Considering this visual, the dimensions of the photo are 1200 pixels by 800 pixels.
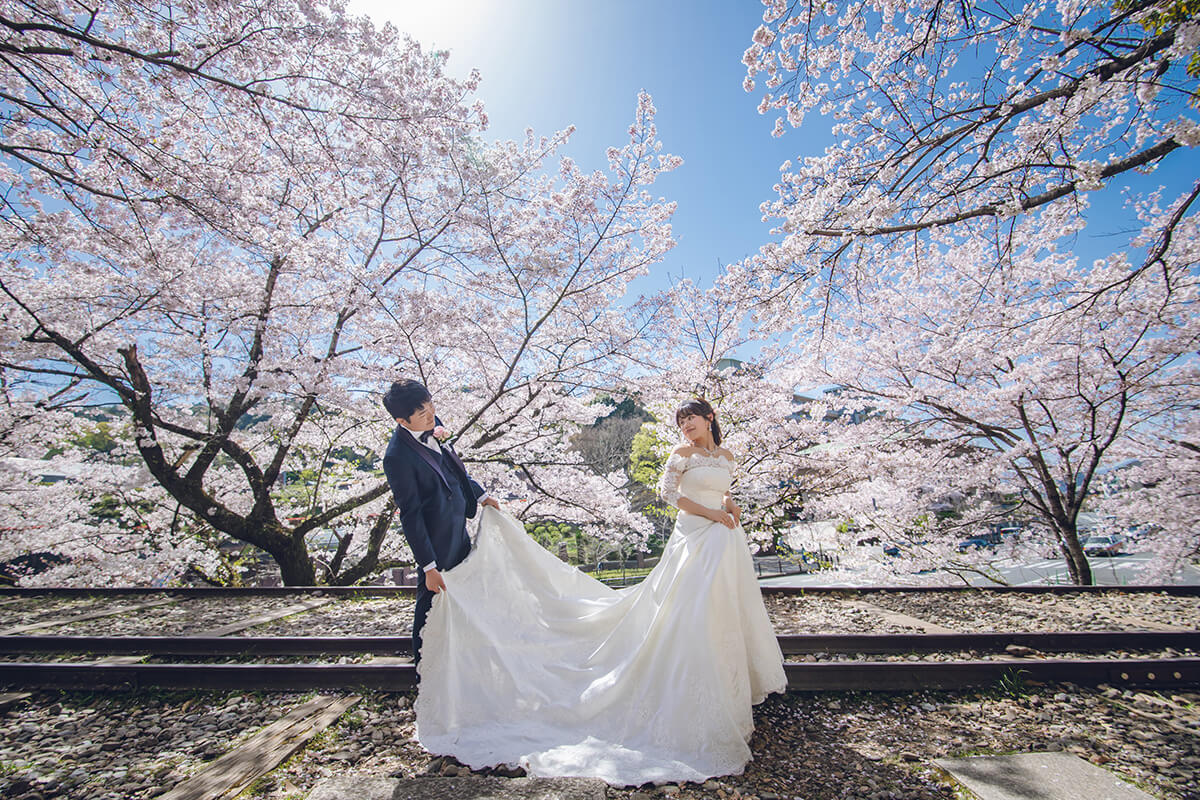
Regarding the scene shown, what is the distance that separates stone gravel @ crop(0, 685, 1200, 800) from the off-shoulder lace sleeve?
4.82 feet

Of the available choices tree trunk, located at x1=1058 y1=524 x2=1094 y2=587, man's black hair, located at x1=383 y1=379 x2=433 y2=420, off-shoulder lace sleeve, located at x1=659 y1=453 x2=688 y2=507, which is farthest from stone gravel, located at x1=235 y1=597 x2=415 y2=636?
tree trunk, located at x1=1058 y1=524 x2=1094 y2=587

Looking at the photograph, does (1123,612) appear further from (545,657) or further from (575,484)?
(575,484)

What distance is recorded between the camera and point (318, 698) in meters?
3.36

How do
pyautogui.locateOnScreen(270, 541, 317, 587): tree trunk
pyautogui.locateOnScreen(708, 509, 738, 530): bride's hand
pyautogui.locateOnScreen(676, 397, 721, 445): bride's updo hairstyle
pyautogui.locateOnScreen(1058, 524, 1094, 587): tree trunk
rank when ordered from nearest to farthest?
pyautogui.locateOnScreen(708, 509, 738, 530): bride's hand → pyautogui.locateOnScreen(676, 397, 721, 445): bride's updo hairstyle → pyautogui.locateOnScreen(270, 541, 317, 587): tree trunk → pyautogui.locateOnScreen(1058, 524, 1094, 587): tree trunk

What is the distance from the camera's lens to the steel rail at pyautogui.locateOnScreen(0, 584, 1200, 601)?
5637 millimetres

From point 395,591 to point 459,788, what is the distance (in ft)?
15.1

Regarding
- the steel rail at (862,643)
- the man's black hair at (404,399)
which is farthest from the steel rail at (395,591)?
the man's black hair at (404,399)

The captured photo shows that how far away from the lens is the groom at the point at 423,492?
289 cm

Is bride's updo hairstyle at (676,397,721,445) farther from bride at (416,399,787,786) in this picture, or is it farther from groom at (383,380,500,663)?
groom at (383,380,500,663)

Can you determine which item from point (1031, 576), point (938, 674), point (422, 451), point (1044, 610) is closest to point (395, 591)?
point (422, 451)

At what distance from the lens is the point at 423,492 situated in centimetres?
306

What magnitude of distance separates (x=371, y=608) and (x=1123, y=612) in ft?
27.9

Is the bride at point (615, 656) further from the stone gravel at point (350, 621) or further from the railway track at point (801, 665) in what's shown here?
the stone gravel at point (350, 621)

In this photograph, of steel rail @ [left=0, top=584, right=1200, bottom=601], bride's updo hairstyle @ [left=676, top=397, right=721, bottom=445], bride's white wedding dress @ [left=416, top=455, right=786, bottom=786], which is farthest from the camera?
steel rail @ [left=0, top=584, right=1200, bottom=601]
